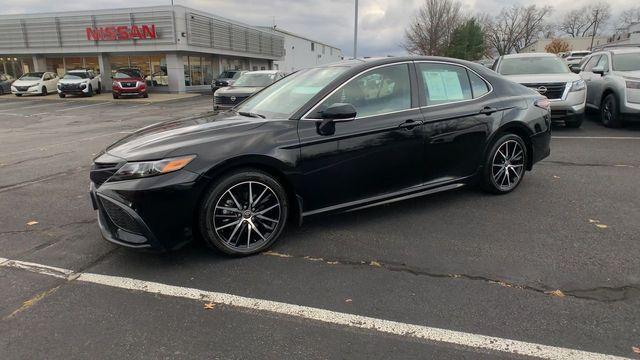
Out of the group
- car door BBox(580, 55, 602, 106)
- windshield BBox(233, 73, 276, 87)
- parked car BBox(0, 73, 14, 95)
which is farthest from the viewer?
parked car BBox(0, 73, 14, 95)

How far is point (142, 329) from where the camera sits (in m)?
2.85

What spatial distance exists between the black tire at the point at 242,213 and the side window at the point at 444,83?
1.91 meters

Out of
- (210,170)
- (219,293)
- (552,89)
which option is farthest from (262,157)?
Result: (552,89)

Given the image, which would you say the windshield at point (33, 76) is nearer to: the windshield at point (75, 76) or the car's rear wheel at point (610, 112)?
the windshield at point (75, 76)

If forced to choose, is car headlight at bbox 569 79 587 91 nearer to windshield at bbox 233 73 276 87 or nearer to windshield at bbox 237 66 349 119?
windshield at bbox 237 66 349 119

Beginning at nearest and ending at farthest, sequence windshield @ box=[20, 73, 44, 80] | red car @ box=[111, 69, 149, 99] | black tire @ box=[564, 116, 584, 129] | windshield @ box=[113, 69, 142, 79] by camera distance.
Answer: black tire @ box=[564, 116, 584, 129]
red car @ box=[111, 69, 149, 99]
windshield @ box=[113, 69, 142, 79]
windshield @ box=[20, 73, 44, 80]

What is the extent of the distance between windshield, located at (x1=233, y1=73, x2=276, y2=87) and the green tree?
1660 inches

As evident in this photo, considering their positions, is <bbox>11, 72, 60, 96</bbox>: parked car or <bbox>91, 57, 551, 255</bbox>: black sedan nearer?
<bbox>91, 57, 551, 255</bbox>: black sedan

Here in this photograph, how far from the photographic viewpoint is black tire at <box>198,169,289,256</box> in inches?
143

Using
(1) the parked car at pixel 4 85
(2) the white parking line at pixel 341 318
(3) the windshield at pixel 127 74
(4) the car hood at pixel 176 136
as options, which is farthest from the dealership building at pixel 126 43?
(2) the white parking line at pixel 341 318

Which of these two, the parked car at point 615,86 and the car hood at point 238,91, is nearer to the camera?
the parked car at point 615,86

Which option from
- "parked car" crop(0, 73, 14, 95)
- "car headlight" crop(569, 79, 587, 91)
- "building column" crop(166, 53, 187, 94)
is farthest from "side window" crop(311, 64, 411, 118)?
"parked car" crop(0, 73, 14, 95)

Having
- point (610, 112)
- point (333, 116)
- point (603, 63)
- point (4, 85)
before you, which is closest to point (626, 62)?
point (603, 63)

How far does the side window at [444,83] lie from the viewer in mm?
4660
